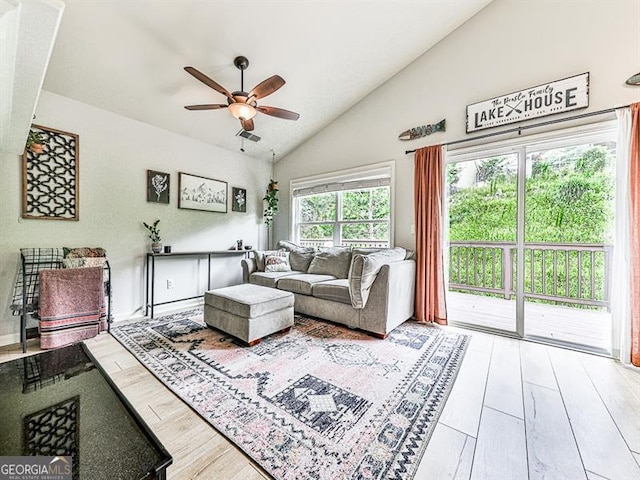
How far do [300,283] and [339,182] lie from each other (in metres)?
1.79

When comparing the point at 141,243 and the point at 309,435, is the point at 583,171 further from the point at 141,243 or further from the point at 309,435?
the point at 141,243

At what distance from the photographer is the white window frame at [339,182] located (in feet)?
11.6

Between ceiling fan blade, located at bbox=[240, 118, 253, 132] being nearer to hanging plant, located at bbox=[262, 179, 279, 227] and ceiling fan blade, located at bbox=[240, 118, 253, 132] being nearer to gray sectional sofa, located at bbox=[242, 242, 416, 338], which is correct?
gray sectional sofa, located at bbox=[242, 242, 416, 338]

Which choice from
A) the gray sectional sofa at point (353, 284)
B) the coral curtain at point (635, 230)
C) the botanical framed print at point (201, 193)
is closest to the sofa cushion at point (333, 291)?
the gray sectional sofa at point (353, 284)

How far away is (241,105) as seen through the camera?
2371mm

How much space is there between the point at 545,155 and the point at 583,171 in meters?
0.35

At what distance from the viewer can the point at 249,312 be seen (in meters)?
2.30

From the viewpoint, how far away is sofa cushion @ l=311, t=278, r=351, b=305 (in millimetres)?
2803

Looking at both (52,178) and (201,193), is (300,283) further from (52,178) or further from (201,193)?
(52,178)

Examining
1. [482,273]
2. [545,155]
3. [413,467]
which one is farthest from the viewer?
[482,273]

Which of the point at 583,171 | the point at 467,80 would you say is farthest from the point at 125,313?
the point at 583,171

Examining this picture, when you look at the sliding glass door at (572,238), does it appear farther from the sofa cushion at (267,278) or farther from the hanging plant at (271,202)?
the hanging plant at (271,202)

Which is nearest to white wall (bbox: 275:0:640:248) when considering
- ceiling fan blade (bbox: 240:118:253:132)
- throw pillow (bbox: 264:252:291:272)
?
throw pillow (bbox: 264:252:291:272)

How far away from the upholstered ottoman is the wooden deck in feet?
6.56
